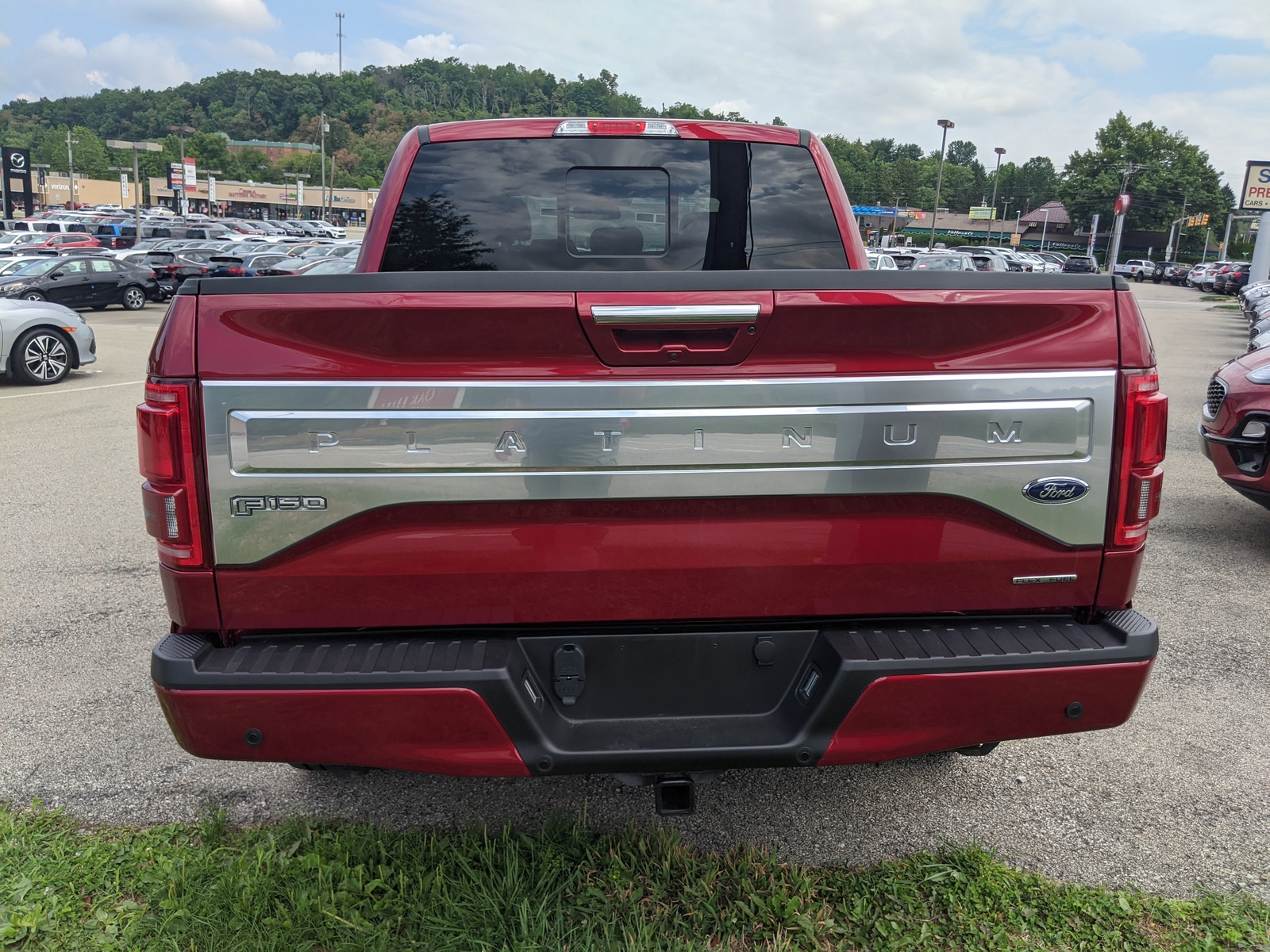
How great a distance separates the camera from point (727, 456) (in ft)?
7.37

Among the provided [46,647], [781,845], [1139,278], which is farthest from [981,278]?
[1139,278]

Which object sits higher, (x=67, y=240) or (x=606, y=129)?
(x=606, y=129)

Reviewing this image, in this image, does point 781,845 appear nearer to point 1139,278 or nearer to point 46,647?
point 46,647

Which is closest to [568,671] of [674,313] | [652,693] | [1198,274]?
[652,693]

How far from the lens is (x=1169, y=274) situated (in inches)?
2606

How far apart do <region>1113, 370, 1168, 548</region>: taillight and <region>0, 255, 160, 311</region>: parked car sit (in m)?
23.0

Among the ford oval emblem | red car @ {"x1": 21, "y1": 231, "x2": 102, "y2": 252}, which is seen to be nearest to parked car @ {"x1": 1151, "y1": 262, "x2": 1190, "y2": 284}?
red car @ {"x1": 21, "y1": 231, "x2": 102, "y2": 252}

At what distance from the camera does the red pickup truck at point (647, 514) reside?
86.5 inches

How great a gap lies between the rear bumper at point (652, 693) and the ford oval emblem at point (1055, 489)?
353 mm

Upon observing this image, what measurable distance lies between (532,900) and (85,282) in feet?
81.5

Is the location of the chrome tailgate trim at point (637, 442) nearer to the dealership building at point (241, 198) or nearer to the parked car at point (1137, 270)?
the parked car at point (1137, 270)

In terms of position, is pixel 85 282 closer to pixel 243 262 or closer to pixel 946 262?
pixel 243 262

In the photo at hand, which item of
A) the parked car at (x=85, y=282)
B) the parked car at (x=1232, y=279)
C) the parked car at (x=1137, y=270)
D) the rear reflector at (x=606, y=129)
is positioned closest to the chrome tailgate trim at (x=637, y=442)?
the rear reflector at (x=606, y=129)

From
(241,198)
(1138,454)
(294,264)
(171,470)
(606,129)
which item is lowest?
(294,264)
